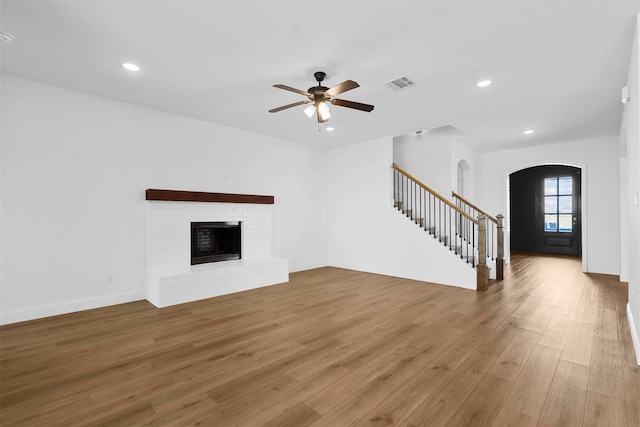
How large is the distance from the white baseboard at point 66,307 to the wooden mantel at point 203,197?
1.42 metres

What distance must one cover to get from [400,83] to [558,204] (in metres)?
8.53

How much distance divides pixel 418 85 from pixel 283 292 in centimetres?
349

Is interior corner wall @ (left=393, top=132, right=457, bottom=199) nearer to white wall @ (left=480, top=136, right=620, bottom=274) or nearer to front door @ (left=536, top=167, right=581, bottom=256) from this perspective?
white wall @ (left=480, top=136, right=620, bottom=274)

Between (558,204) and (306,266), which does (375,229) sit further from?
(558,204)

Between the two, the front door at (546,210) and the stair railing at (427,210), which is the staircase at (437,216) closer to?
the stair railing at (427,210)

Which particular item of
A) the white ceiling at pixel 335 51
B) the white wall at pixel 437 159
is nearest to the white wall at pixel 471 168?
the white wall at pixel 437 159

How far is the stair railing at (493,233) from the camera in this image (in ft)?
18.6

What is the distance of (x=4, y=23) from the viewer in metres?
2.50

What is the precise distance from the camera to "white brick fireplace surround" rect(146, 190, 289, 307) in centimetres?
420

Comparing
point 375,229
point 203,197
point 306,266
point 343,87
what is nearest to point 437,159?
point 375,229

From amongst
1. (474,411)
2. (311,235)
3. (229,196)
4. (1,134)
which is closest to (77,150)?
(1,134)

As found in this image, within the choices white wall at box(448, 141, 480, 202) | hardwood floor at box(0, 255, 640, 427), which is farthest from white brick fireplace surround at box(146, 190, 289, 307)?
white wall at box(448, 141, 480, 202)

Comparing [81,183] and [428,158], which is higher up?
[428,158]

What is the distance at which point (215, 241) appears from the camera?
5.29 metres
